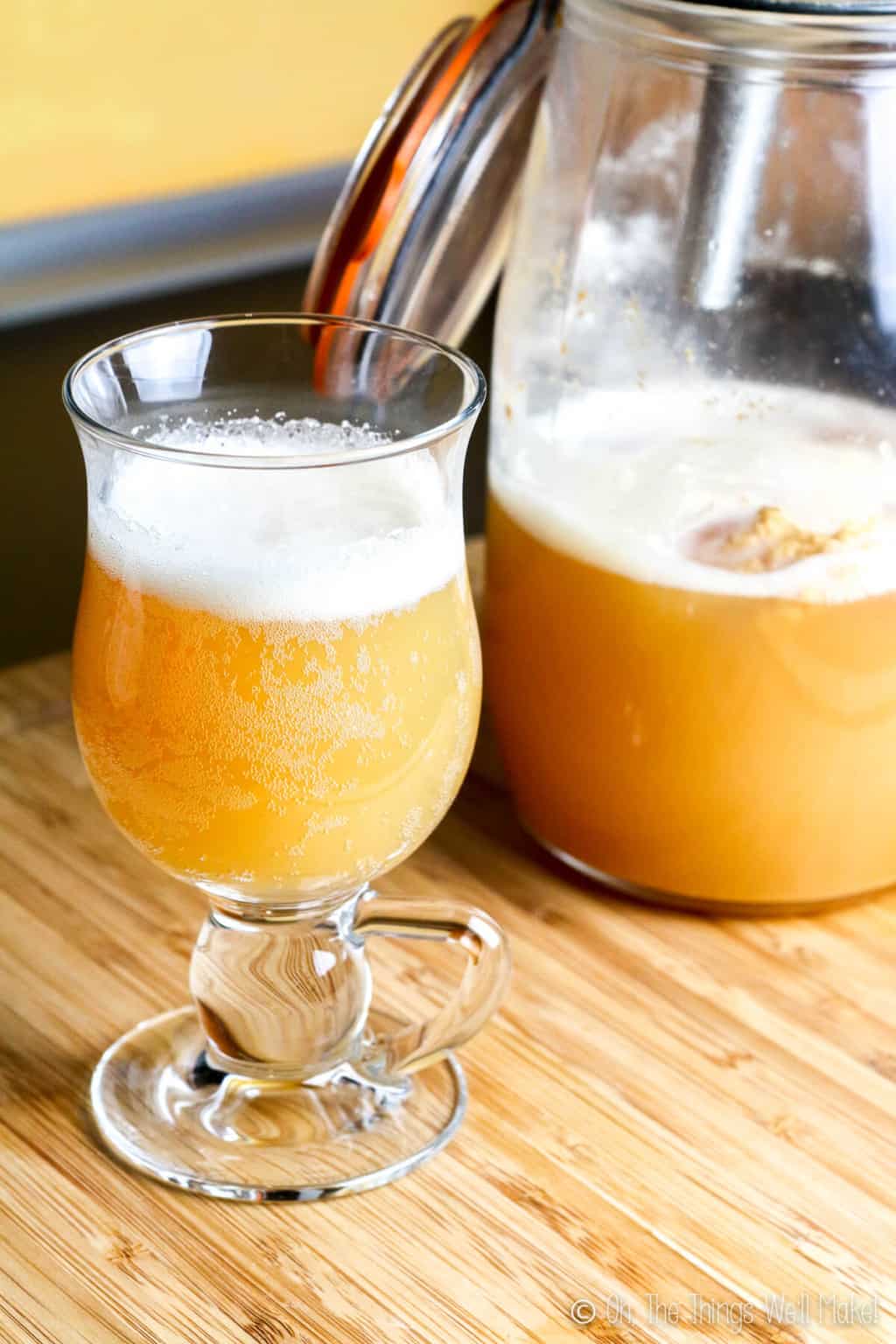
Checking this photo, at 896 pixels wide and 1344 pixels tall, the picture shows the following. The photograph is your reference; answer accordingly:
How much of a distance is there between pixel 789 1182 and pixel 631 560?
25 cm

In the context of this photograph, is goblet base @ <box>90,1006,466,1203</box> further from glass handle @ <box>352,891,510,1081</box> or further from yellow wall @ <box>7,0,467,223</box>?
yellow wall @ <box>7,0,467,223</box>

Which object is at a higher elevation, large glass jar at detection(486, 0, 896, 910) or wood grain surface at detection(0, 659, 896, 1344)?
large glass jar at detection(486, 0, 896, 910)

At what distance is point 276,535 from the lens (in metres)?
0.55

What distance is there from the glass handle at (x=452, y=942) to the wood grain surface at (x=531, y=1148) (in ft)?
0.09

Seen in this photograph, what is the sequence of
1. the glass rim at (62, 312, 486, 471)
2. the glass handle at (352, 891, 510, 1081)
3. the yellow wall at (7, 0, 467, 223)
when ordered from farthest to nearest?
the yellow wall at (7, 0, 467, 223) → the glass handle at (352, 891, 510, 1081) → the glass rim at (62, 312, 486, 471)

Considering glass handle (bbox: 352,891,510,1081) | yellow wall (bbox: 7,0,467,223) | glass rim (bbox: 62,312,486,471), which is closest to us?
glass rim (bbox: 62,312,486,471)

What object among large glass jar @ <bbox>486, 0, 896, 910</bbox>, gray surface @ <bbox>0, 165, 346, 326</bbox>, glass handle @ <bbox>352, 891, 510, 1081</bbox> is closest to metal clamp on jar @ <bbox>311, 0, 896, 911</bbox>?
large glass jar @ <bbox>486, 0, 896, 910</bbox>

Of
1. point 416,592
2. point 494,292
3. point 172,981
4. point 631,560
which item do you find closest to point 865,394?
point 631,560

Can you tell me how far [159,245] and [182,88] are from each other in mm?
113

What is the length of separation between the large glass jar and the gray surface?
1.70 feet

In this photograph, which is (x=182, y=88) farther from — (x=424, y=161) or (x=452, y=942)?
(x=452, y=942)

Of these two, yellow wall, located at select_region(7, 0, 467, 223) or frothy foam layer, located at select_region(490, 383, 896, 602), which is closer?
frothy foam layer, located at select_region(490, 383, 896, 602)

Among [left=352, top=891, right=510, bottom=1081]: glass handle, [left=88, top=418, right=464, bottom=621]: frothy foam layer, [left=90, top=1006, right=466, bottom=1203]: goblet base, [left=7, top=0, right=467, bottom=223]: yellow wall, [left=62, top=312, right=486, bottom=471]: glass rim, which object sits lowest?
[left=90, top=1006, right=466, bottom=1203]: goblet base

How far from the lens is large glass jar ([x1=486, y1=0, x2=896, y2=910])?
709 millimetres
